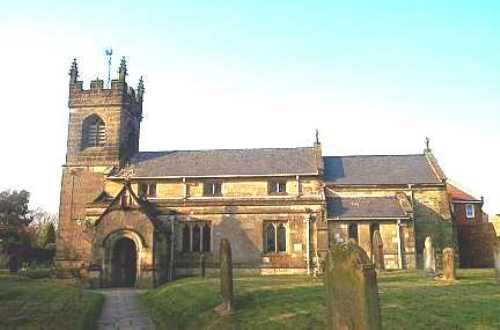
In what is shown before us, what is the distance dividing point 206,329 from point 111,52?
3837 centimetres

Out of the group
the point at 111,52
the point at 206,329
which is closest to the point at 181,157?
the point at 111,52

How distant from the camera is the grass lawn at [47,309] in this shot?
51.0 ft

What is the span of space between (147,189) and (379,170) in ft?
64.8

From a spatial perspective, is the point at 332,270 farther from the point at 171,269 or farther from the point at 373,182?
the point at 373,182

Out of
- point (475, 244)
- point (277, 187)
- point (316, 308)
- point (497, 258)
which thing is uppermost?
point (277, 187)

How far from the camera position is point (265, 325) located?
1309cm

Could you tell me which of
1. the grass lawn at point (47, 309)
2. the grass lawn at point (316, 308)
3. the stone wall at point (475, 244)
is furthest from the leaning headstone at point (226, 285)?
the stone wall at point (475, 244)

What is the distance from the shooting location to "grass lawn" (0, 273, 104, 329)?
15.5 metres

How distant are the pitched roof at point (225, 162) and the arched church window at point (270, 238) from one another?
4.57m

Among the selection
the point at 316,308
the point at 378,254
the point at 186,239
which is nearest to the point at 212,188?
the point at 186,239

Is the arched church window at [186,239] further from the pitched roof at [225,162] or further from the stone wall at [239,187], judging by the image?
the pitched roof at [225,162]

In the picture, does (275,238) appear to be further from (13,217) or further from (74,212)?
(13,217)

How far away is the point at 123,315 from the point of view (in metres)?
18.8

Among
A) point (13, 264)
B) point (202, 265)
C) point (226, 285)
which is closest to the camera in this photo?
point (226, 285)
